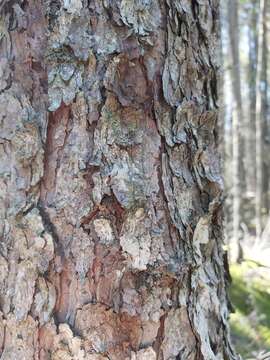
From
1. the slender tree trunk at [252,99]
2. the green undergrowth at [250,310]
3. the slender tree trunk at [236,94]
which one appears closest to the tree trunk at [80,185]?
the green undergrowth at [250,310]

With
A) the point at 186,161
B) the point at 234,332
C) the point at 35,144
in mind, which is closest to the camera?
the point at 35,144

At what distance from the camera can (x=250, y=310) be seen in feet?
12.7

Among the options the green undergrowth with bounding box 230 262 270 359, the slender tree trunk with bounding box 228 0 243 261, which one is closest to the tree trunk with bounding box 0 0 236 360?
the green undergrowth with bounding box 230 262 270 359

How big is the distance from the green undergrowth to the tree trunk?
6.41 feet

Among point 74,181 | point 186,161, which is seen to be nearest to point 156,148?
point 186,161

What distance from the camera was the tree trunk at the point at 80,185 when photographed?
41.5 inches

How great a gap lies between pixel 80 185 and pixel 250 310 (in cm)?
313

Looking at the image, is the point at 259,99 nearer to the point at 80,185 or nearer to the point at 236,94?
the point at 236,94

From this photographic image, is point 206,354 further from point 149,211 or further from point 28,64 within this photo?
point 28,64

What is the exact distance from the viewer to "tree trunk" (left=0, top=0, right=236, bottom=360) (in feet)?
3.46

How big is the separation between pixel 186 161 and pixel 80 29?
37cm

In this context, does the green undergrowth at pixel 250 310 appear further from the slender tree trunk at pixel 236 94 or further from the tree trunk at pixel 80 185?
the tree trunk at pixel 80 185

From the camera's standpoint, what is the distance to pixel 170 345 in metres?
1.13

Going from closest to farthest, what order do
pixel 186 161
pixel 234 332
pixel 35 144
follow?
pixel 35 144 < pixel 186 161 < pixel 234 332
